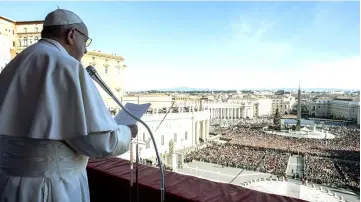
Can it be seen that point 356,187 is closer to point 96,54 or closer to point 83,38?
point 83,38

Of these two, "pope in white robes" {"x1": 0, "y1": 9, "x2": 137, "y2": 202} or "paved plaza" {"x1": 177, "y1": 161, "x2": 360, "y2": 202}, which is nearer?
"pope in white robes" {"x1": 0, "y1": 9, "x2": 137, "y2": 202}

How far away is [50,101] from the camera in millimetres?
1159

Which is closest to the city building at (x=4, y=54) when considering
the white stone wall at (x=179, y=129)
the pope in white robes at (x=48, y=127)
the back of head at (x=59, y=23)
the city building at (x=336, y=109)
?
the white stone wall at (x=179, y=129)

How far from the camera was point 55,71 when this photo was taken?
120 cm

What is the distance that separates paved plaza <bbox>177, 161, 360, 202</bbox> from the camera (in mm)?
11412

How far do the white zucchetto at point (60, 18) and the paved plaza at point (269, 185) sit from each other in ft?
24.3

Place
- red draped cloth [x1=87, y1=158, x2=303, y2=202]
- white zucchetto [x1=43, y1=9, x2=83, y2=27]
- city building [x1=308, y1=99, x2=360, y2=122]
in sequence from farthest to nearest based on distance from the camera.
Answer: city building [x1=308, y1=99, x2=360, y2=122], red draped cloth [x1=87, y1=158, x2=303, y2=202], white zucchetto [x1=43, y1=9, x2=83, y2=27]

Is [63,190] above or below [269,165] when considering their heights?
above

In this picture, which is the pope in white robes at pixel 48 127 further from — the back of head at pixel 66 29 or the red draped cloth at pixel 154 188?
the red draped cloth at pixel 154 188

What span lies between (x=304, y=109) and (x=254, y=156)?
77.4 meters

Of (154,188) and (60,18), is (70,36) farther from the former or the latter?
(154,188)

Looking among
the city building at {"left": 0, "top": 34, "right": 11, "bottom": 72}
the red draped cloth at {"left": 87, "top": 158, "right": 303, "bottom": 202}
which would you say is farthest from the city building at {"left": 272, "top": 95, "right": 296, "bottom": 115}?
the red draped cloth at {"left": 87, "top": 158, "right": 303, "bottom": 202}

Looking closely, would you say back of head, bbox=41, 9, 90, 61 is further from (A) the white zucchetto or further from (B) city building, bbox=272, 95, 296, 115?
(B) city building, bbox=272, 95, 296, 115

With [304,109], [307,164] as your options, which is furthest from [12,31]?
[304,109]
